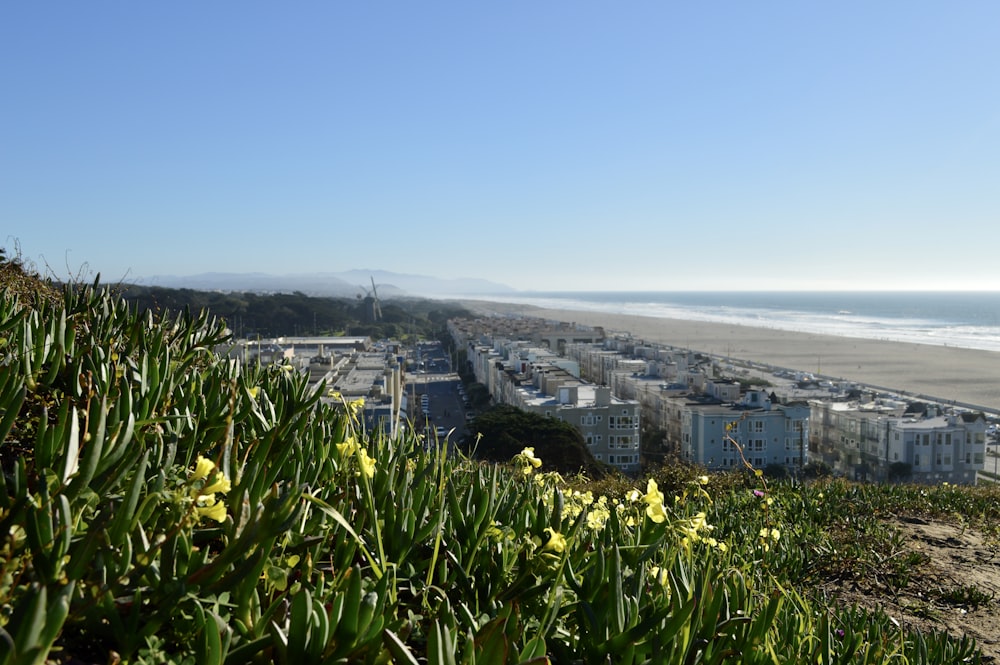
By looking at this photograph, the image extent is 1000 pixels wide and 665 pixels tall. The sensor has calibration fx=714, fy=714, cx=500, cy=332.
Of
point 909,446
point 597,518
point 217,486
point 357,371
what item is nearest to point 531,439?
point 357,371

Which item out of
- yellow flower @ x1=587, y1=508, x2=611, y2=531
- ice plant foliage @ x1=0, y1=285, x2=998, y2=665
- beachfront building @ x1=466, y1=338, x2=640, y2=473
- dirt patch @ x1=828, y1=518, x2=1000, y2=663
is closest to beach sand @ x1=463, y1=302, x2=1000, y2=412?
beachfront building @ x1=466, y1=338, x2=640, y2=473

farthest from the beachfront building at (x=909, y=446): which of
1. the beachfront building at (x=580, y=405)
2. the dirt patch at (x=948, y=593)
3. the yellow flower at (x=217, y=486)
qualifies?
the yellow flower at (x=217, y=486)

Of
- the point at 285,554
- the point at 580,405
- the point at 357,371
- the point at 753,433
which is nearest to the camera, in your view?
the point at 285,554

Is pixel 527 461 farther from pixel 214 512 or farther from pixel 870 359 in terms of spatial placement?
pixel 870 359

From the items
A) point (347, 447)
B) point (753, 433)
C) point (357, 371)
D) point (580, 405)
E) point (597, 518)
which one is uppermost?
point (347, 447)

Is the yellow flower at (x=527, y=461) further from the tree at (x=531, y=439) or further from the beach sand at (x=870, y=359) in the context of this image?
the beach sand at (x=870, y=359)

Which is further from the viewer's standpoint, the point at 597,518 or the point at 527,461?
the point at 527,461

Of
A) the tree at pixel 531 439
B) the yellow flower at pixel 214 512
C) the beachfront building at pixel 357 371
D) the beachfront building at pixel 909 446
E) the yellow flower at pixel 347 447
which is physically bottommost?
the beachfront building at pixel 909 446
